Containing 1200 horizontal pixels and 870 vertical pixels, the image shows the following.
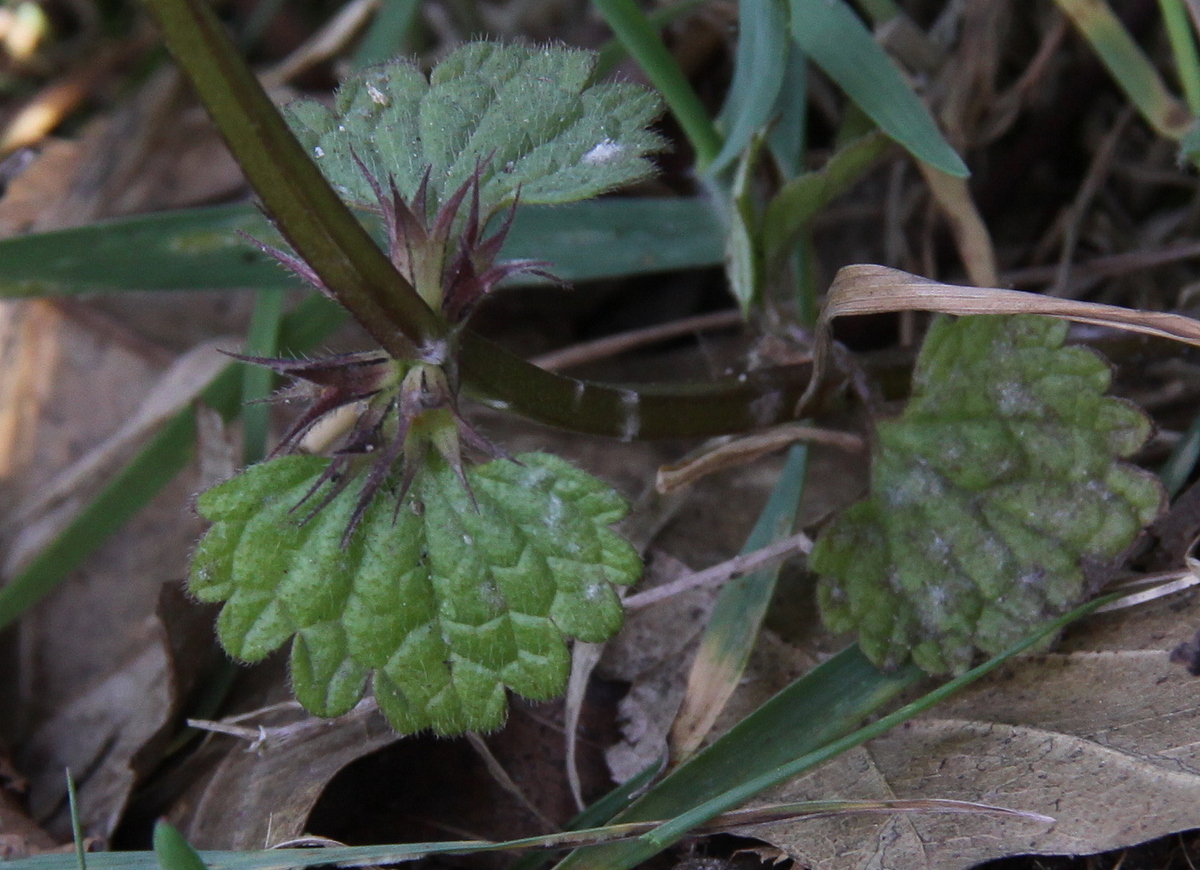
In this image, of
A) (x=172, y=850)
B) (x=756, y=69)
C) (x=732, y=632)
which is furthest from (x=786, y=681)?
(x=756, y=69)

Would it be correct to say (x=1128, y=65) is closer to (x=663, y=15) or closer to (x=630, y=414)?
(x=663, y=15)

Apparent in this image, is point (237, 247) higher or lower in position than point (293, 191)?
lower

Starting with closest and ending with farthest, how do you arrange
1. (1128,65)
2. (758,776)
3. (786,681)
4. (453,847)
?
(453,847)
(758,776)
(786,681)
(1128,65)

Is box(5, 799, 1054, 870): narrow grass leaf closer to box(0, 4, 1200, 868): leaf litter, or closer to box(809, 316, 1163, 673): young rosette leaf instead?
box(0, 4, 1200, 868): leaf litter

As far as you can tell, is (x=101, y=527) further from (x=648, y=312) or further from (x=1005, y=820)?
(x=1005, y=820)

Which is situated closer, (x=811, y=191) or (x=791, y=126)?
(x=811, y=191)

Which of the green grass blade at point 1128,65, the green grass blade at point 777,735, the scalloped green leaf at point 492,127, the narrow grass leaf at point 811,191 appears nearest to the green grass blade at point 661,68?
the narrow grass leaf at point 811,191

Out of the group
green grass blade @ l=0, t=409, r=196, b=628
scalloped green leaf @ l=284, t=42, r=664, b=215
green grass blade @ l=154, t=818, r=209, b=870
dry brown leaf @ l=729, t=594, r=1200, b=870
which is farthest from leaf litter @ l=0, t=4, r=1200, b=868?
scalloped green leaf @ l=284, t=42, r=664, b=215
